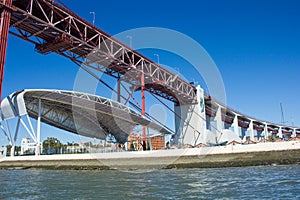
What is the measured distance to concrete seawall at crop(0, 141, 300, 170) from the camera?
2412 centimetres

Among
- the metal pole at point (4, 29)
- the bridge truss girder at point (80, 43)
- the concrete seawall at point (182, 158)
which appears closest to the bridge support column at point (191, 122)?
the bridge truss girder at point (80, 43)

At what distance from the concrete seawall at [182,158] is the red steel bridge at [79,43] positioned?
11845 mm

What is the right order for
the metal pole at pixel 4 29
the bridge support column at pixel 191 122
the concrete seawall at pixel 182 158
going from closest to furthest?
the metal pole at pixel 4 29
the concrete seawall at pixel 182 158
the bridge support column at pixel 191 122

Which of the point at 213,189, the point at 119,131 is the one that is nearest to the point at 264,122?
→ the point at 119,131

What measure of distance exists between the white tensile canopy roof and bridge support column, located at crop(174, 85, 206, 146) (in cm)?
405

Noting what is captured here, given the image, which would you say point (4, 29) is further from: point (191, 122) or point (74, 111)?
point (191, 122)

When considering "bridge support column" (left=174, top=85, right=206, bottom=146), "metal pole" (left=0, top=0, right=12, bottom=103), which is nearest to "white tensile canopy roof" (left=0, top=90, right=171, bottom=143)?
"bridge support column" (left=174, top=85, right=206, bottom=146)

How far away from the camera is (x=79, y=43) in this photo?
32.3 meters

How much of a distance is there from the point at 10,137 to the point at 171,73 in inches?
1076

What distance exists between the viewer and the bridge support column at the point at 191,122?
176ft

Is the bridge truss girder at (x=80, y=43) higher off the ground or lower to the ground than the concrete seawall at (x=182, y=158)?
higher

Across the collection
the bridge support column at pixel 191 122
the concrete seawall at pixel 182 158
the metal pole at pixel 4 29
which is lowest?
the concrete seawall at pixel 182 158

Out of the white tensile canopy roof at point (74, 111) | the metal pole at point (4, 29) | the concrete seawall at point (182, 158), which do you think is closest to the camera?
the metal pole at point (4, 29)

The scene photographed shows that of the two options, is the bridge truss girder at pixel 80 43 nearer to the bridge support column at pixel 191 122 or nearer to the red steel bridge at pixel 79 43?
the red steel bridge at pixel 79 43
